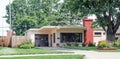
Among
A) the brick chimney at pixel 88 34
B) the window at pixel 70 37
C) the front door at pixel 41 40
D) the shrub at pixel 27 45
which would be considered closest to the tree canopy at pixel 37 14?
the front door at pixel 41 40

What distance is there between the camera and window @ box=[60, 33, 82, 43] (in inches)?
1602

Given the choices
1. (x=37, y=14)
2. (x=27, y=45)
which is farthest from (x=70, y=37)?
(x=37, y=14)

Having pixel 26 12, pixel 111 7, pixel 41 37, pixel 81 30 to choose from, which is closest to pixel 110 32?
pixel 111 7

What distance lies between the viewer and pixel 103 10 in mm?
32219

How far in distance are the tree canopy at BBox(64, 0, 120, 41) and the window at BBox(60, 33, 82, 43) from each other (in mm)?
5883

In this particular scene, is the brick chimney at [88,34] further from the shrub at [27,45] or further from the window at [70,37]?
the shrub at [27,45]

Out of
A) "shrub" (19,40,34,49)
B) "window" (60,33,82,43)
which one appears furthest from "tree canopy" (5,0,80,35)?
"shrub" (19,40,34,49)

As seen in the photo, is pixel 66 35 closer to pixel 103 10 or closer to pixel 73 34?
pixel 73 34

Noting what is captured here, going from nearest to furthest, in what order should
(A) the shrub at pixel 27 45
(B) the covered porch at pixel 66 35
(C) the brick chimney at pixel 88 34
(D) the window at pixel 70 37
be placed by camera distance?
1. (A) the shrub at pixel 27 45
2. (B) the covered porch at pixel 66 35
3. (C) the brick chimney at pixel 88 34
4. (D) the window at pixel 70 37

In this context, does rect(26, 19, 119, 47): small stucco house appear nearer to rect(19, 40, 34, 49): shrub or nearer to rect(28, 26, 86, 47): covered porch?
rect(28, 26, 86, 47): covered porch

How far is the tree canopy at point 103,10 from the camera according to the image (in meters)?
32.7

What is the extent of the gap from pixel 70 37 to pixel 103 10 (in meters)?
9.95

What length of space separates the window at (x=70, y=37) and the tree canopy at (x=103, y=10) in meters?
5.88

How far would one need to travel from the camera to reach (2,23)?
44.6 m
